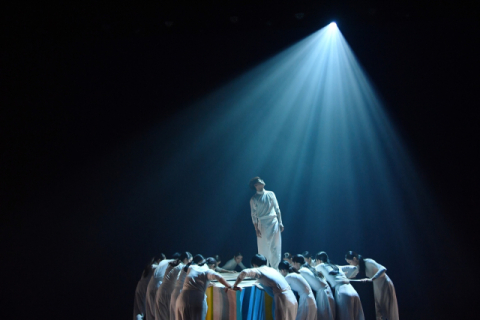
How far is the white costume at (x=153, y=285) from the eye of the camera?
4785 millimetres

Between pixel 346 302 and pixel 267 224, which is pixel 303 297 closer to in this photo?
pixel 346 302

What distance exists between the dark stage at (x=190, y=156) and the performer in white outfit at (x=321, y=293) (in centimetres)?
363

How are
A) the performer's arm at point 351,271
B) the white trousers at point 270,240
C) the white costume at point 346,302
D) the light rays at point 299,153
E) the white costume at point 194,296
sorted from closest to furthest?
the white costume at point 194,296 < the white costume at point 346,302 < the performer's arm at point 351,271 < the white trousers at point 270,240 < the light rays at point 299,153

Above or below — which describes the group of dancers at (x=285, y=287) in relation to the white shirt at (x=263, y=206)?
below

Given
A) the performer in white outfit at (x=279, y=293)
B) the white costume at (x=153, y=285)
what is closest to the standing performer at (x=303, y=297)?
the performer in white outfit at (x=279, y=293)

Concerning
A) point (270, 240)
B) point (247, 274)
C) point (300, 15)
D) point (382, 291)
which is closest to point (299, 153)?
point (300, 15)

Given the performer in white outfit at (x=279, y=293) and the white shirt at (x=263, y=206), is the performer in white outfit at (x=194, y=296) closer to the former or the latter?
the performer in white outfit at (x=279, y=293)

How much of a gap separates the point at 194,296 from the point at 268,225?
190 cm

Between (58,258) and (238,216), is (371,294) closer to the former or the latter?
(238,216)

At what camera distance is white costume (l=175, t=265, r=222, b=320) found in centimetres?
381

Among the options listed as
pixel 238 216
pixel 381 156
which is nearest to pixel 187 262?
pixel 238 216

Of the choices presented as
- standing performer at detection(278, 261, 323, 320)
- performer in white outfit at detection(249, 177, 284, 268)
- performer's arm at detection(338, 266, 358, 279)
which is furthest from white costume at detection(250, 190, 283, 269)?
standing performer at detection(278, 261, 323, 320)

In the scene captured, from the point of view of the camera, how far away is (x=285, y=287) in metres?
3.72

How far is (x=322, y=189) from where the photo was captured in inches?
315
